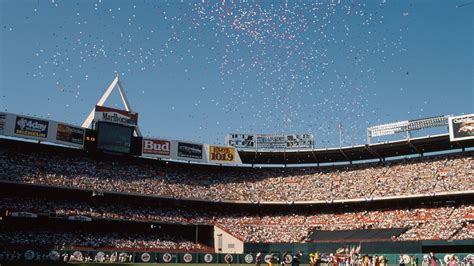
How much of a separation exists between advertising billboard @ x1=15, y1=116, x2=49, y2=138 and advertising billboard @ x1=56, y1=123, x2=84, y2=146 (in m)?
1.71

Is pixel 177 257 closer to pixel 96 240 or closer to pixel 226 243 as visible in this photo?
pixel 226 243

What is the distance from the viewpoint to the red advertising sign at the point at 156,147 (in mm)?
75062

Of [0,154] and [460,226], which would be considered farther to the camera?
[0,154]

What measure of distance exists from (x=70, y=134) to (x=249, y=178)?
2998 centimetres

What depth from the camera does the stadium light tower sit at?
71.3m

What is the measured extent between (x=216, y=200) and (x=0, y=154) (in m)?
30.5

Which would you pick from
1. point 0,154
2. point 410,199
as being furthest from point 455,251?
point 0,154

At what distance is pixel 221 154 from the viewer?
3177 inches

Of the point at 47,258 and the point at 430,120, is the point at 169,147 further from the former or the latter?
the point at 430,120

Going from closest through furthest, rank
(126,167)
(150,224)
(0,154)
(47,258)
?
1. (47,258)
2. (0,154)
3. (150,224)
4. (126,167)

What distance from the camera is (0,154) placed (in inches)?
2591

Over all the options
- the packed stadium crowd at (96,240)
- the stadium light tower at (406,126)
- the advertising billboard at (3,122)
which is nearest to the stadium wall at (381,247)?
the packed stadium crowd at (96,240)

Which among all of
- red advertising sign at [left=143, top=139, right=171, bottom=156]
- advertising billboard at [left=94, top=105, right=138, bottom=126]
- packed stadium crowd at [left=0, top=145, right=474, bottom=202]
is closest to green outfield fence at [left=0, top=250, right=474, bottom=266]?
packed stadium crowd at [left=0, top=145, right=474, bottom=202]

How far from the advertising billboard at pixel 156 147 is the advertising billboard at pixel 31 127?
14518 mm
